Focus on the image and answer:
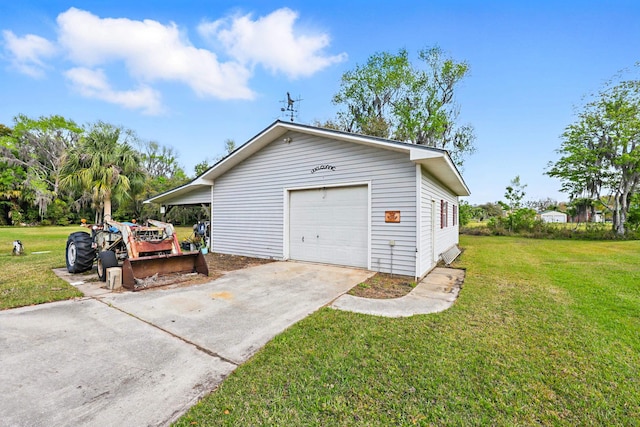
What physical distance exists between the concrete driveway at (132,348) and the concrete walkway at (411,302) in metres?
0.46

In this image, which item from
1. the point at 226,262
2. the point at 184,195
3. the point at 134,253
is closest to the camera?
the point at 134,253

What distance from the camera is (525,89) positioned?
460 inches

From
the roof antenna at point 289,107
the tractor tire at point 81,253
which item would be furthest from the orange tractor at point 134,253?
the roof antenna at point 289,107

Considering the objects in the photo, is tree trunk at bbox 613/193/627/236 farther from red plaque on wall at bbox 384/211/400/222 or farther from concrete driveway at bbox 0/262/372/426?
concrete driveway at bbox 0/262/372/426

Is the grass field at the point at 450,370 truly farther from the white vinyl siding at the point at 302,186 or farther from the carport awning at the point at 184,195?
the carport awning at the point at 184,195

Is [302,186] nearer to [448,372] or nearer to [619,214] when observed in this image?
[448,372]

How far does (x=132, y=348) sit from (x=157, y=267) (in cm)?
309

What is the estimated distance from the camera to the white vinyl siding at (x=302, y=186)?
248 inches

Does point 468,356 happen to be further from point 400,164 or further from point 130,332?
point 400,164

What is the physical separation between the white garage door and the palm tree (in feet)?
36.6

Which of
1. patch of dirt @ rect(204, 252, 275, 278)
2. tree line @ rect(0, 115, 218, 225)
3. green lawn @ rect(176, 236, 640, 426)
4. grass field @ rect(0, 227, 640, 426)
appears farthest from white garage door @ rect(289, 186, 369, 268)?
tree line @ rect(0, 115, 218, 225)

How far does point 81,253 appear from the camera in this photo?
6.12 meters

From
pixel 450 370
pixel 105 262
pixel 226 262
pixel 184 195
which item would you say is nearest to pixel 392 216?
pixel 450 370

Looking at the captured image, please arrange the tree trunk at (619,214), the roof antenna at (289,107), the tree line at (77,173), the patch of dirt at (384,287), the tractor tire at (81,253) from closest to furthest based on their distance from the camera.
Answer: the patch of dirt at (384,287) → the tractor tire at (81,253) → the roof antenna at (289,107) → the tree line at (77,173) → the tree trunk at (619,214)
